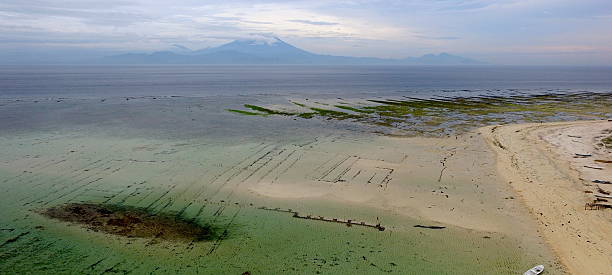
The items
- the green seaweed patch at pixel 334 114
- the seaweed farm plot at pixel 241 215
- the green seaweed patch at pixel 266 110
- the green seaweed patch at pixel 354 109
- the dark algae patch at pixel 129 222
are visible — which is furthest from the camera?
the green seaweed patch at pixel 354 109

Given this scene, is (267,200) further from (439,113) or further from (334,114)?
(439,113)

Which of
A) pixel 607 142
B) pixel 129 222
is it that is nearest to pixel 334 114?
pixel 607 142

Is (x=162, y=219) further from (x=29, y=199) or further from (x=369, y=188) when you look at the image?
(x=369, y=188)

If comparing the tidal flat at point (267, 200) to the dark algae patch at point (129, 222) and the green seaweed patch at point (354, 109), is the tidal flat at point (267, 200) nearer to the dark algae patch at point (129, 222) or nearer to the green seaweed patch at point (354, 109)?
the dark algae patch at point (129, 222)

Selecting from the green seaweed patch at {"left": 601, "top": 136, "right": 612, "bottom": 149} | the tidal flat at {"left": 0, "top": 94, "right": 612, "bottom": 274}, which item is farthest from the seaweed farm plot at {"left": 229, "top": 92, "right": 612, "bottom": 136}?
the green seaweed patch at {"left": 601, "top": 136, "right": 612, "bottom": 149}

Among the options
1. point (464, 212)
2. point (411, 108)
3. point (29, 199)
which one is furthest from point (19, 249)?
point (411, 108)

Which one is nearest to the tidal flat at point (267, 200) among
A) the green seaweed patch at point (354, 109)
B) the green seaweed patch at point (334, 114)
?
the green seaweed patch at point (334, 114)
